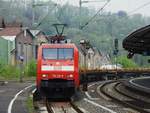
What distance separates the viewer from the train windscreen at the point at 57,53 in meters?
25.8

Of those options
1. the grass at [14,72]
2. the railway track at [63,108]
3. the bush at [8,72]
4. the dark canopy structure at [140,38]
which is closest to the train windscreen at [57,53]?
the railway track at [63,108]

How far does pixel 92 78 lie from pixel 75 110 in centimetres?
4326

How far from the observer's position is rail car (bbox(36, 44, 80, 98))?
2491 cm

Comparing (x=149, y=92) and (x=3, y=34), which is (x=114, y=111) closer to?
(x=149, y=92)

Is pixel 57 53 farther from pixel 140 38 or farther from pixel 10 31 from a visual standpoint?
pixel 10 31

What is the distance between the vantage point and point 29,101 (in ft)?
74.4

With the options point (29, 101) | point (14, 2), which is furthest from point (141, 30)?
point (14, 2)

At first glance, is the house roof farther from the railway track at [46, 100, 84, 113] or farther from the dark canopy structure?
the railway track at [46, 100, 84, 113]

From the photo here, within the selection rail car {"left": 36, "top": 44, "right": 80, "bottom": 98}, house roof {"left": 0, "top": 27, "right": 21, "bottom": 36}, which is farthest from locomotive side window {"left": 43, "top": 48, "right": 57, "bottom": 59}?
house roof {"left": 0, "top": 27, "right": 21, "bottom": 36}

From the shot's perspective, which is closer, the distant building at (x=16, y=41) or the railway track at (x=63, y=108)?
the railway track at (x=63, y=108)

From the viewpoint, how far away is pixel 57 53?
85.1 feet

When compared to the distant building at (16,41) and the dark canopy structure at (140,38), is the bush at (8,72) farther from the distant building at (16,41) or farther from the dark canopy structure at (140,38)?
the dark canopy structure at (140,38)

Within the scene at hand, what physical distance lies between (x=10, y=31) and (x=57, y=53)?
52.1 m

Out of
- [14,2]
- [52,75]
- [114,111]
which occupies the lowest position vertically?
[114,111]
